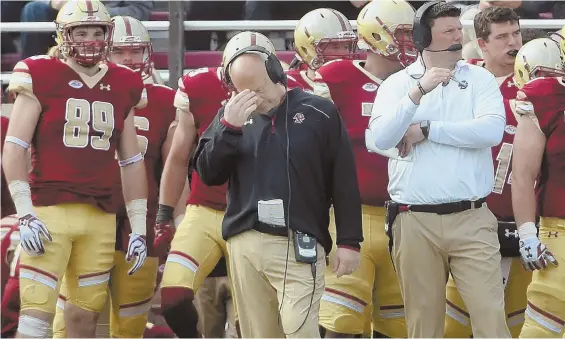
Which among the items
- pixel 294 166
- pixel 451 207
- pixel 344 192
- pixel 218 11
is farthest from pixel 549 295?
pixel 218 11

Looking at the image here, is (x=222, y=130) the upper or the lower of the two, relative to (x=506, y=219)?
upper

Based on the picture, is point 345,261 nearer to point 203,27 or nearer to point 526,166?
point 526,166

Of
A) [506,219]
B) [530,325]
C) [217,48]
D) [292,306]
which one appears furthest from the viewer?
[217,48]

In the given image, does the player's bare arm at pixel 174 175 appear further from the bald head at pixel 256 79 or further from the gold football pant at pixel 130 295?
the bald head at pixel 256 79

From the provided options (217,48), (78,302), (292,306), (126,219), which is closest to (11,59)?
(217,48)

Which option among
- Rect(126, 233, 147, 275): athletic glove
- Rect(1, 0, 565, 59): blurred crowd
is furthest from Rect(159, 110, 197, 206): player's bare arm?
Rect(1, 0, 565, 59): blurred crowd

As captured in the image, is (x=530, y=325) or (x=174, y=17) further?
(x=174, y=17)

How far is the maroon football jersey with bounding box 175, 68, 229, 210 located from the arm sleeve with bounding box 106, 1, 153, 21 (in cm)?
229

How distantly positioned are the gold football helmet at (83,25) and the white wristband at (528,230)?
86.0 inches

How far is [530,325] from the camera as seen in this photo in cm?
636

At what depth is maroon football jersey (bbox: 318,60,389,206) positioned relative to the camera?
659 centimetres

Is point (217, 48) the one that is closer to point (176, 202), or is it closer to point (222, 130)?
point (176, 202)

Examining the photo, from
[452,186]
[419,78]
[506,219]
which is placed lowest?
[506,219]

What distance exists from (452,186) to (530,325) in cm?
97
